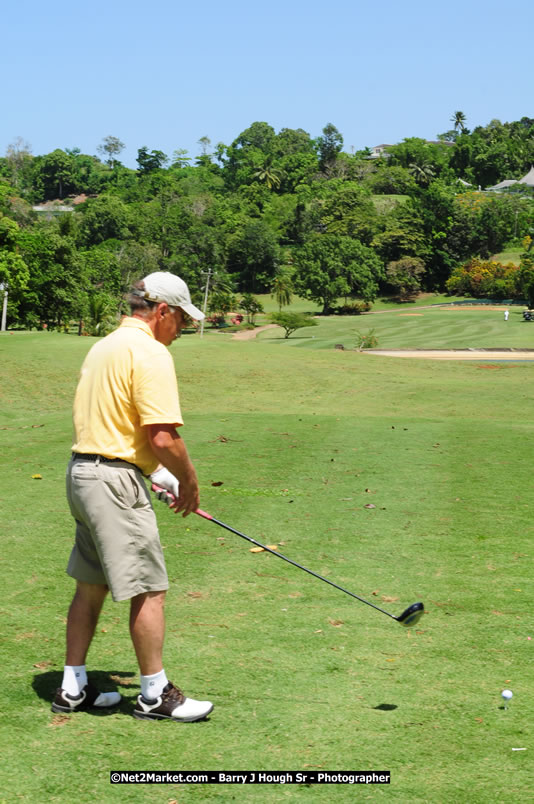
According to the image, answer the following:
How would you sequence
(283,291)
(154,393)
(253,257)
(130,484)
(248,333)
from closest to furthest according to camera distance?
(154,393), (130,484), (248,333), (283,291), (253,257)

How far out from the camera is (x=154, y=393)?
4562mm

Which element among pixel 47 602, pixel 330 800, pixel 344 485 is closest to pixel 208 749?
pixel 330 800

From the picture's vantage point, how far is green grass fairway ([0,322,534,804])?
165 inches

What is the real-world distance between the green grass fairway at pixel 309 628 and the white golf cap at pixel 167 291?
221 cm

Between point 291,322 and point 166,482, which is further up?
point 166,482

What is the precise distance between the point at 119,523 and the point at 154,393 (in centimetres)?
72

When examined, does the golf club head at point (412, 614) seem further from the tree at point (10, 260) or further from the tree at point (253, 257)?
the tree at point (253, 257)

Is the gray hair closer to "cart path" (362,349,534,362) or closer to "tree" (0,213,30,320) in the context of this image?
"cart path" (362,349,534,362)

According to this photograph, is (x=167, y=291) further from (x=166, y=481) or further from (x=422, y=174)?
(x=422, y=174)

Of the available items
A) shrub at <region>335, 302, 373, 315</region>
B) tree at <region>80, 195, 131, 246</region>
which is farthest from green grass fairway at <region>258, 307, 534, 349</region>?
tree at <region>80, 195, 131, 246</region>

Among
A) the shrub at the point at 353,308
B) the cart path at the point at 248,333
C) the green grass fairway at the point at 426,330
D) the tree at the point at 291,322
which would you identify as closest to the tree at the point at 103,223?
the shrub at the point at 353,308

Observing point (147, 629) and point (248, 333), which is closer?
point (147, 629)

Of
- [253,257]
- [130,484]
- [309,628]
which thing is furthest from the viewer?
[253,257]

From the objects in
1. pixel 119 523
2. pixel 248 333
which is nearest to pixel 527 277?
pixel 248 333
